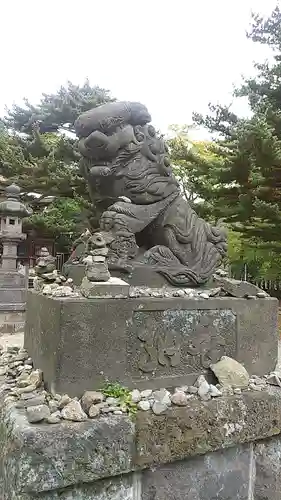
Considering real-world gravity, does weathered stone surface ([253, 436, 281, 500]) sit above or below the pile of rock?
below

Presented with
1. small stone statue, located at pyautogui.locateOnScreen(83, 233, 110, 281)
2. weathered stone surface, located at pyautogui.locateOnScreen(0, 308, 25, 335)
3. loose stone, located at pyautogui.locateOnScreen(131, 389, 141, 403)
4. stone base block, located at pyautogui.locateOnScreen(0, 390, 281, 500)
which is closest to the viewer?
stone base block, located at pyautogui.locateOnScreen(0, 390, 281, 500)

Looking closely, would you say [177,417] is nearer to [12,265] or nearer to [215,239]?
[215,239]

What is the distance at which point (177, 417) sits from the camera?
1.94 m

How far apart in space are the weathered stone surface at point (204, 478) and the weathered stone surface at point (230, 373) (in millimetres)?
346

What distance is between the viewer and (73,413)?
1747 mm

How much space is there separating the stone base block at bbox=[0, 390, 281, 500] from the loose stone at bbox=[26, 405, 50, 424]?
0.03m

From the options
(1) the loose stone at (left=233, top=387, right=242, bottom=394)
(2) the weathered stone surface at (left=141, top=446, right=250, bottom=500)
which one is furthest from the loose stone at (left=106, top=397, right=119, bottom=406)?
(1) the loose stone at (left=233, top=387, right=242, bottom=394)

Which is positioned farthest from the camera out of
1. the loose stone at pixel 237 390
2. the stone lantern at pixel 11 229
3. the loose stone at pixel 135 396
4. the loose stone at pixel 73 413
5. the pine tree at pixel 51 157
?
the pine tree at pixel 51 157

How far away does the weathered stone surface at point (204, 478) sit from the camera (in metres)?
1.94

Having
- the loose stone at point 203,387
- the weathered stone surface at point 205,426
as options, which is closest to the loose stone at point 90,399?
the weathered stone surface at point 205,426

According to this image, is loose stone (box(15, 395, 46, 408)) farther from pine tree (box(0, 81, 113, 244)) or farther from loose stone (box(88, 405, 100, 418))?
pine tree (box(0, 81, 113, 244))

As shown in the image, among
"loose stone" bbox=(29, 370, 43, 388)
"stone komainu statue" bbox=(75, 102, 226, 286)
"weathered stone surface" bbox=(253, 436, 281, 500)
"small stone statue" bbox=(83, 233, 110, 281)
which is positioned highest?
"stone komainu statue" bbox=(75, 102, 226, 286)

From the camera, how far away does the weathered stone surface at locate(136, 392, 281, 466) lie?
187cm

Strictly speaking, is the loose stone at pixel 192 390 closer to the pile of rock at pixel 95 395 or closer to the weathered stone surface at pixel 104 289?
the pile of rock at pixel 95 395
